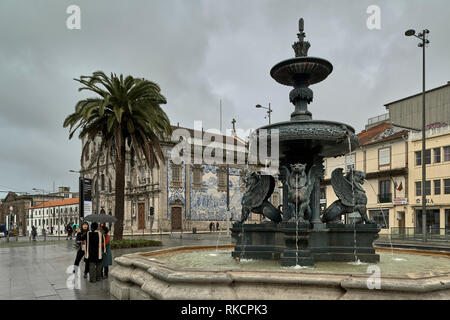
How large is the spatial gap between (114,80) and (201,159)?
93.5 ft

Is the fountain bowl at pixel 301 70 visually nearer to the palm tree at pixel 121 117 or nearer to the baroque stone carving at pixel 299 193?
the baroque stone carving at pixel 299 193

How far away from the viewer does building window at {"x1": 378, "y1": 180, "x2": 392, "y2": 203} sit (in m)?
35.4

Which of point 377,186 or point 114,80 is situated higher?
point 114,80

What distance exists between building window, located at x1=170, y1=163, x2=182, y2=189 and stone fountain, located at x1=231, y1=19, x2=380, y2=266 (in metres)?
36.2

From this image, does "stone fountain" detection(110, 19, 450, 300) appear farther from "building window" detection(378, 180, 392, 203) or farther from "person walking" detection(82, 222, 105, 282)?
"building window" detection(378, 180, 392, 203)

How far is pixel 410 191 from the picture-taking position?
33188 mm

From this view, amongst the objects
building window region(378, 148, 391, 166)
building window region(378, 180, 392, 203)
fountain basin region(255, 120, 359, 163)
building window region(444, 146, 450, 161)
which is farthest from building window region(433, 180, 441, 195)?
fountain basin region(255, 120, 359, 163)

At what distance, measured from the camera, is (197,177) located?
46.6 m

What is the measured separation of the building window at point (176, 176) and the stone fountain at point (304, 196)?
36.2m

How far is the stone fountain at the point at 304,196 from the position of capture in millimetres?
7766

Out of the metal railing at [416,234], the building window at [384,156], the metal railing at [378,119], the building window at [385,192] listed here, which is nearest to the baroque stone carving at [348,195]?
the metal railing at [416,234]

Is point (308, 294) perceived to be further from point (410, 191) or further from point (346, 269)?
point (410, 191)

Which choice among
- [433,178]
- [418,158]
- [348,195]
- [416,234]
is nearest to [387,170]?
[418,158]
